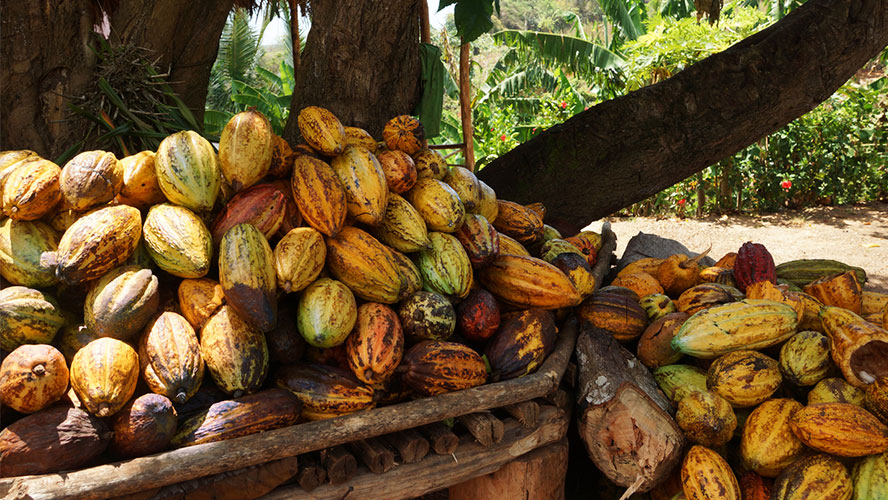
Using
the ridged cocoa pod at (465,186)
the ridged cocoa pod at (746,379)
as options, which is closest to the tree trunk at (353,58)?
the ridged cocoa pod at (465,186)

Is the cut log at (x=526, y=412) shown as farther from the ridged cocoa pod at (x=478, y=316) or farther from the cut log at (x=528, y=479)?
the ridged cocoa pod at (x=478, y=316)

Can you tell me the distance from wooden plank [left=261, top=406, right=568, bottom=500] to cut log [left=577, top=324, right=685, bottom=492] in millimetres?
117

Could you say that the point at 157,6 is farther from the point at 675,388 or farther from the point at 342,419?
the point at 675,388

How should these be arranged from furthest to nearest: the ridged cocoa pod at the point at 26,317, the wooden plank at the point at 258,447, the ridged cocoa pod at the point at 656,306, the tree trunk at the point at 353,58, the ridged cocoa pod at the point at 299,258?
1. the tree trunk at the point at 353,58
2. the ridged cocoa pod at the point at 656,306
3. the ridged cocoa pod at the point at 299,258
4. the ridged cocoa pod at the point at 26,317
5. the wooden plank at the point at 258,447

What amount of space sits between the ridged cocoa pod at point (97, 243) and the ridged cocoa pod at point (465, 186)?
3.81 ft

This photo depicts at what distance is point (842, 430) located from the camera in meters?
1.75

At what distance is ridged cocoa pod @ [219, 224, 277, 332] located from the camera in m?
1.62

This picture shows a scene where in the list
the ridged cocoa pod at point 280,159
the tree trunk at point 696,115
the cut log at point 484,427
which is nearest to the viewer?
the cut log at point 484,427

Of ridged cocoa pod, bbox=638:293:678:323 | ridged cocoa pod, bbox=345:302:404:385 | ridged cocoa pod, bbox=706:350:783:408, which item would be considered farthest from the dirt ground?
ridged cocoa pod, bbox=345:302:404:385

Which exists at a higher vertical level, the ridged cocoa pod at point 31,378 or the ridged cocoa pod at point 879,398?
the ridged cocoa pod at point 31,378

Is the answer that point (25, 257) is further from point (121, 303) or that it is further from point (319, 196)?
point (319, 196)

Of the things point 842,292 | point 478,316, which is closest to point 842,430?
point 842,292

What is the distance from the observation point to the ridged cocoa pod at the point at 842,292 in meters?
2.40

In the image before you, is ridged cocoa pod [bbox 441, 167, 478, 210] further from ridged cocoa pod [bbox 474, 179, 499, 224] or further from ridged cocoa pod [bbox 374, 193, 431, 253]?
ridged cocoa pod [bbox 374, 193, 431, 253]
